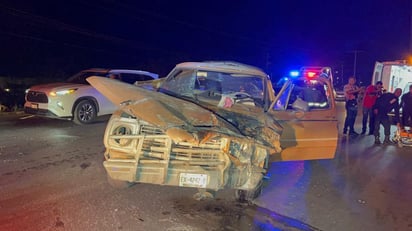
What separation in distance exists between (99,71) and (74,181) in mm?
6745

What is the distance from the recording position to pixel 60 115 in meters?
10.1

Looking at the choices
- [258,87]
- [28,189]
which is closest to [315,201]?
[258,87]

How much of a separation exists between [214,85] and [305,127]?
1728 mm

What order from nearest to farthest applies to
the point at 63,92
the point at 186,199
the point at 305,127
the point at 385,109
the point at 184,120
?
the point at 184,120, the point at 186,199, the point at 305,127, the point at 385,109, the point at 63,92

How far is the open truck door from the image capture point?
17.8 ft

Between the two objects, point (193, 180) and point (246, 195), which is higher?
point (193, 180)

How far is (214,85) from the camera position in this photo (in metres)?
6.37

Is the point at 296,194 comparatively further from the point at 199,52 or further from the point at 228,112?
the point at 199,52

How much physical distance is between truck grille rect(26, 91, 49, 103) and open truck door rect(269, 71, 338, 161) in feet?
22.4

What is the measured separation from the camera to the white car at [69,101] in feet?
32.8

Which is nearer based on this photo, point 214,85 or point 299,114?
point 299,114

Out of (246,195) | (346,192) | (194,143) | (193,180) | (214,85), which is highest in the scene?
(214,85)

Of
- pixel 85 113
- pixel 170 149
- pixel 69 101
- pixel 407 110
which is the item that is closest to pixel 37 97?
pixel 69 101

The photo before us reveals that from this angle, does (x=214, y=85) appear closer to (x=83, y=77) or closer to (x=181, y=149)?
(x=181, y=149)
